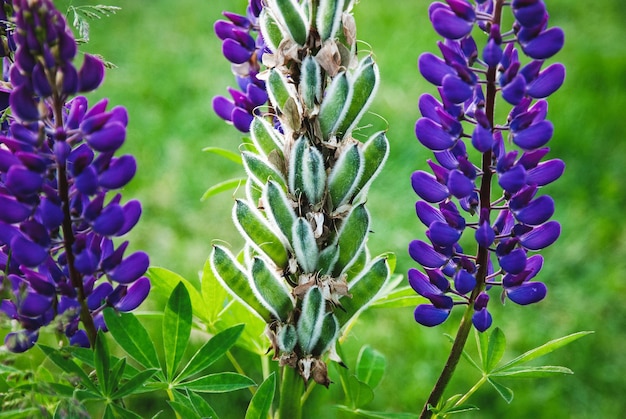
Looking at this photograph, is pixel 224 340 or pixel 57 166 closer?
pixel 57 166

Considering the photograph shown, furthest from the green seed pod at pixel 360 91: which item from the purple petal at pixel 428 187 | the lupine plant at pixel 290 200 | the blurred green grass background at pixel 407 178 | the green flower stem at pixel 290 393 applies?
the blurred green grass background at pixel 407 178

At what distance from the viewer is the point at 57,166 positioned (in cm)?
74

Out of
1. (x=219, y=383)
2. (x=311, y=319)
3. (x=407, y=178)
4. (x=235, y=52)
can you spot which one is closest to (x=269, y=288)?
(x=311, y=319)

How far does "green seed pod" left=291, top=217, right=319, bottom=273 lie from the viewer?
0.81m

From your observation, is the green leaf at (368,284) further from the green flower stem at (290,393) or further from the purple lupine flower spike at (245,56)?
the purple lupine flower spike at (245,56)

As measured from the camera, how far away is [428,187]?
34.5 inches

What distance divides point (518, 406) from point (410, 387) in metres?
0.24

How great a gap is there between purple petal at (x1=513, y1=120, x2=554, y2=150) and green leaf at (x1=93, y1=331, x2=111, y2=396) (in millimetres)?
496

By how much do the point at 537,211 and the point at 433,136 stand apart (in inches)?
5.7

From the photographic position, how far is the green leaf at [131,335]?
84 centimetres

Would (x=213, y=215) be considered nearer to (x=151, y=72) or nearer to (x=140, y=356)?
(x=151, y=72)

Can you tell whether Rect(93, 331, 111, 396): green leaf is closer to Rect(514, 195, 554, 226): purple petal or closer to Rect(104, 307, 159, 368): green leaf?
Rect(104, 307, 159, 368): green leaf

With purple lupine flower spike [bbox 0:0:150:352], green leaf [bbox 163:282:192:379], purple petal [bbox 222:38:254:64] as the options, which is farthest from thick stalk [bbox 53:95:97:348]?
purple petal [bbox 222:38:254:64]

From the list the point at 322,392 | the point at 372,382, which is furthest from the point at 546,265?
the point at 372,382
